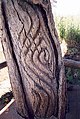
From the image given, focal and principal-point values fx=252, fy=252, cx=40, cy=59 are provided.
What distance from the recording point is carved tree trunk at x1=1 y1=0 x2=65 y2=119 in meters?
1.57

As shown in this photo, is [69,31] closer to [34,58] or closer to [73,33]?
[73,33]

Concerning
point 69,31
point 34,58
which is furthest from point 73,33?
point 34,58

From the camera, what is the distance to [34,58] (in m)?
1.67

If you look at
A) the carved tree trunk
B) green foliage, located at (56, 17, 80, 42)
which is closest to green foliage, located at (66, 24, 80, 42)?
green foliage, located at (56, 17, 80, 42)

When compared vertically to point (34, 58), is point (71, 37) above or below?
below

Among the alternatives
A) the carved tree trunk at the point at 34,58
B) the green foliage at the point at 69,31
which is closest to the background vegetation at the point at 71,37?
the green foliage at the point at 69,31

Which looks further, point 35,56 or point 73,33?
point 73,33

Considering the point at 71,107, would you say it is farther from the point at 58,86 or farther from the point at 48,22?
the point at 48,22

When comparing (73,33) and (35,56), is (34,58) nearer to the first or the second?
(35,56)

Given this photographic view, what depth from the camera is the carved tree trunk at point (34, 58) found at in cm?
157

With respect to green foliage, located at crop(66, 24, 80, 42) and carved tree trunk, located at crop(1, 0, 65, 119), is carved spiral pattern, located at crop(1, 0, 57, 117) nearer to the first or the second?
carved tree trunk, located at crop(1, 0, 65, 119)

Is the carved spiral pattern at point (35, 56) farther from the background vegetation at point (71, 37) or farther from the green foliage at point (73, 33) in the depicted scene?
the green foliage at point (73, 33)

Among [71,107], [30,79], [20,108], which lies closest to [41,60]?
[30,79]

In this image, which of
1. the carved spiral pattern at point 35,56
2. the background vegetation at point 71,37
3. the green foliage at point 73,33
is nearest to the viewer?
the carved spiral pattern at point 35,56
